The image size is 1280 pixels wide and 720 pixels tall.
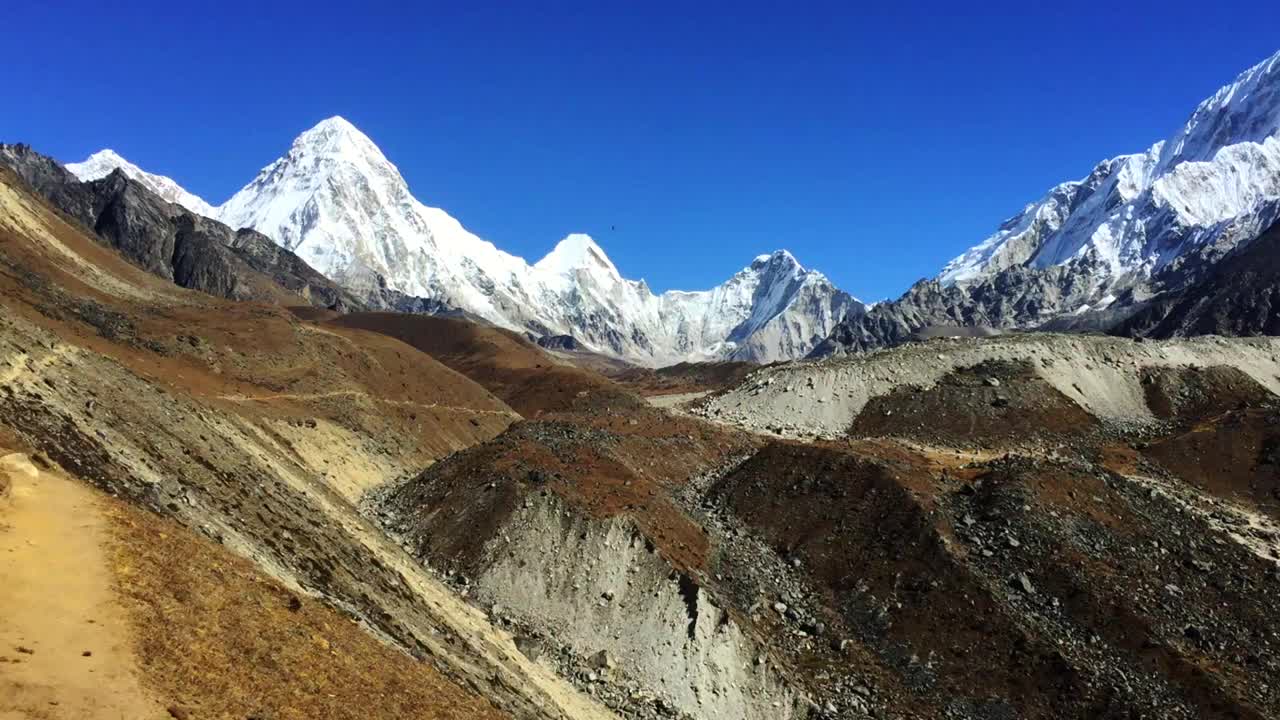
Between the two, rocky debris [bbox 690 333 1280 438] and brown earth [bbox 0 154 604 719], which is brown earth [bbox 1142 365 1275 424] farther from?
brown earth [bbox 0 154 604 719]

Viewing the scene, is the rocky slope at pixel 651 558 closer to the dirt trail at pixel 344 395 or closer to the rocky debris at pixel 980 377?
the dirt trail at pixel 344 395

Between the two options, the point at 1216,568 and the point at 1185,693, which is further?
the point at 1216,568

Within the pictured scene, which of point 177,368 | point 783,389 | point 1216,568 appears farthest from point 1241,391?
point 177,368

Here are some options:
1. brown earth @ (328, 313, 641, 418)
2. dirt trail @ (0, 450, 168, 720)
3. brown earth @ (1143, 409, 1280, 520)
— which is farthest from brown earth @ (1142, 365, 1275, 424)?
dirt trail @ (0, 450, 168, 720)

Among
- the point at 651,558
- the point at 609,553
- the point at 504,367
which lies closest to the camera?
the point at 651,558

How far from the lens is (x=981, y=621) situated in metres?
35.7

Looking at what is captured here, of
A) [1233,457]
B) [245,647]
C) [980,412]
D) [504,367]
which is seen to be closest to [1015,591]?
[1233,457]

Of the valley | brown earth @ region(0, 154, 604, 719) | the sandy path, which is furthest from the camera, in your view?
the sandy path

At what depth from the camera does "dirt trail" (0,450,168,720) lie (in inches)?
525

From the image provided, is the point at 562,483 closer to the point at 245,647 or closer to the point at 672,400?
the point at 245,647

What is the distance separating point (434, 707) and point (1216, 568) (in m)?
36.2

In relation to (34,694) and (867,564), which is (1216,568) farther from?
(34,694)

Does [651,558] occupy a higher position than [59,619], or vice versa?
[651,558]

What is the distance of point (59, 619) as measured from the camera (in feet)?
50.4
